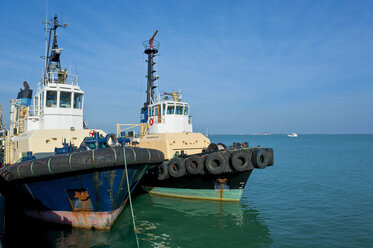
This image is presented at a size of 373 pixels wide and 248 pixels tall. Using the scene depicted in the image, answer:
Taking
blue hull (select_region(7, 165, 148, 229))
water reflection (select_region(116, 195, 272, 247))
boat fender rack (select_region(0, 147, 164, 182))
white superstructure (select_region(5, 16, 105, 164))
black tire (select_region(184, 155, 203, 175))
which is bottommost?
A: water reflection (select_region(116, 195, 272, 247))

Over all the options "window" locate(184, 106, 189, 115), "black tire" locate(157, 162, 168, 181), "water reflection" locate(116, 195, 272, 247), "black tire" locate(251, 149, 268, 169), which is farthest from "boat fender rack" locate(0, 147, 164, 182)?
"window" locate(184, 106, 189, 115)

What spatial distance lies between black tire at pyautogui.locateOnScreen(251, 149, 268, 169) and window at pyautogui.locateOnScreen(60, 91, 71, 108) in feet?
33.7

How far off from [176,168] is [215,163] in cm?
223

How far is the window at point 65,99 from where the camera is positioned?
13.5m

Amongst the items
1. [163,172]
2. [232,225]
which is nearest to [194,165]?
[163,172]

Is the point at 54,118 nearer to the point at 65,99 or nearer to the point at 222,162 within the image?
the point at 65,99

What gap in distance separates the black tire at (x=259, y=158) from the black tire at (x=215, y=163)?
1386 millimetres

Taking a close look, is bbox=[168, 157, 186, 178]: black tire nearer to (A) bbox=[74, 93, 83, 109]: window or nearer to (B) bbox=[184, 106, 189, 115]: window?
(B) bbox=[184, 106, 189, 115]: window

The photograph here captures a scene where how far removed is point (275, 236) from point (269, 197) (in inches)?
260

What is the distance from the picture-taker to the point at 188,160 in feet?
42.6

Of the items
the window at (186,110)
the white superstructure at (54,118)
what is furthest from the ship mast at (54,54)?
the window at (186,110)

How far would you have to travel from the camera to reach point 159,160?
406 inches

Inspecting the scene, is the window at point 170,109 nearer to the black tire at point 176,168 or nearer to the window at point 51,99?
the black tire at point 176,168

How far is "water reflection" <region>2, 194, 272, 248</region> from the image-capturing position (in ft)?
28.2
